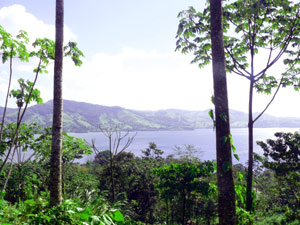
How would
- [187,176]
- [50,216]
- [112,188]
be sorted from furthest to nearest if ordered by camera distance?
[187,176] → [112,188] → [50,216]

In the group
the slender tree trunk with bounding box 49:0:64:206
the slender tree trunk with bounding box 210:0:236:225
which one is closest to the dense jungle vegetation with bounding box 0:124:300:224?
the slender tree trunk with bounding box 49:0:64:206

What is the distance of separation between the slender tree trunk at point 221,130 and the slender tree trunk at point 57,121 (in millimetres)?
3242

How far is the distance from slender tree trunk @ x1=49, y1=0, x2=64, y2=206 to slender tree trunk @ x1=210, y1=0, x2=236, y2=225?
324 centimetres

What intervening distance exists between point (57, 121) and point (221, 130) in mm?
3494

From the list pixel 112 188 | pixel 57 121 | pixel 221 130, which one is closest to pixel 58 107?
pixel 57 121

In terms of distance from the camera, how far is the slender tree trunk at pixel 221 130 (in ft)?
14.1

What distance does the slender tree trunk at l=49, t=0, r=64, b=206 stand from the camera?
477cm

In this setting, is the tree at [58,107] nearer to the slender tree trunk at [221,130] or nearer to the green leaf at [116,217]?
the green leaf at [116,217]

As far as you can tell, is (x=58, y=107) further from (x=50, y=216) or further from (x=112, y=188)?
(x=112, y=188)

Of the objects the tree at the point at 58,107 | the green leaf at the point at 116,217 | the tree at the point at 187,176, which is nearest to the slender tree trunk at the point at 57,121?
the tree at the point at 58,107

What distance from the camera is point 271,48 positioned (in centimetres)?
799

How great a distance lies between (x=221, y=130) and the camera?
445 centimetres

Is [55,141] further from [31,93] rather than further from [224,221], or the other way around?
[224,221]

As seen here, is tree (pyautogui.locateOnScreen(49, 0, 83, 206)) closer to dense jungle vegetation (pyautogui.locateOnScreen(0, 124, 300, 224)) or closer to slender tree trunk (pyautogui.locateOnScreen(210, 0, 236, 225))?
dense jungle vegetation (pyautogui.locateOnScreen(0, 124, 300, 224))
